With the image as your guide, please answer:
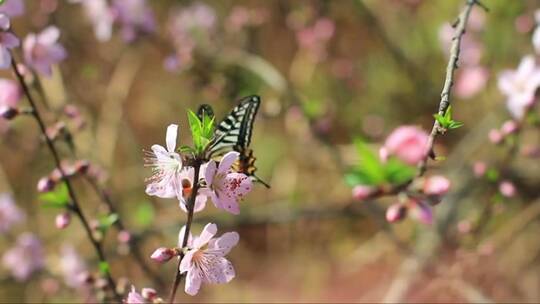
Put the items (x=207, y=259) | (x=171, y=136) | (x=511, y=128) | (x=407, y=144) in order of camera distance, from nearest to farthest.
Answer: (x=171, y=136)
(x=207, y=259)
(x=511, y=128)
(x=407, y=144)

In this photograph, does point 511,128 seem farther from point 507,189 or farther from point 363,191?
point 363,191

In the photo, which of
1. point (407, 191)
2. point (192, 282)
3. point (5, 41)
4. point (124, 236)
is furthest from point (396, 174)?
point (5, 41)

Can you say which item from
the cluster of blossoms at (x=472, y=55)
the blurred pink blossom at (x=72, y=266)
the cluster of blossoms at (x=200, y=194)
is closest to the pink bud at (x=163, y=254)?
the cluster of blossoms at (x=200, y=194)

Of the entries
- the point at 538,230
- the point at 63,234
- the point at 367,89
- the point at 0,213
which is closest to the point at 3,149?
the point at 63,234

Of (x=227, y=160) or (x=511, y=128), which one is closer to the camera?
(x=227, y=160)

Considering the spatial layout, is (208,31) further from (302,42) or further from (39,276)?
(39,276)

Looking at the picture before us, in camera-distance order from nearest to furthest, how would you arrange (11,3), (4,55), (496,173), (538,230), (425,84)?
(4,55) → (11,3) → (496,173) → (538,230) → (425,84)

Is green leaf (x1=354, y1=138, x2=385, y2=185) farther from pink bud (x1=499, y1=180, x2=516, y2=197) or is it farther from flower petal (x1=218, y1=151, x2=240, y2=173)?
flower petal (x1=218, y1=151, x2=240, y2=173)
